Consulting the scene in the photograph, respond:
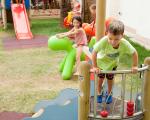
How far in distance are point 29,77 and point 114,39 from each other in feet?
8.74

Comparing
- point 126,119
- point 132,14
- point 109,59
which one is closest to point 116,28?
point 109,59

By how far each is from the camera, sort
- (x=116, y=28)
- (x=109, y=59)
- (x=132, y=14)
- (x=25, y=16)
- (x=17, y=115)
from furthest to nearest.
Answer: (x=25, y=16) → (x=132, y=14) → (x=17, y=115) → (x=109, y=59) → (x=116, y=28)

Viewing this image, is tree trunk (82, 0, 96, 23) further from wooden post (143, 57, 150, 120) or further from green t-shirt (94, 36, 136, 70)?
wooden post (143, 57, 150, 120)

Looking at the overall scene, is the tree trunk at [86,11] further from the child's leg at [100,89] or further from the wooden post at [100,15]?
the child's leg at [100,89]

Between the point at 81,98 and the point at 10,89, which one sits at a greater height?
the point at 81,98

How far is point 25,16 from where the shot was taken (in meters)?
9.55

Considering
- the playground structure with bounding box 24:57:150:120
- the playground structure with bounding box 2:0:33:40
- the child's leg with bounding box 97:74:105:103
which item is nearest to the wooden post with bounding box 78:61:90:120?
the playground structure with bounding box 24:57:150:120

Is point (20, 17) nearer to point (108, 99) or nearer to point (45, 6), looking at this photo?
point (45, 6)

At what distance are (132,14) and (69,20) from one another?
170 centimetres

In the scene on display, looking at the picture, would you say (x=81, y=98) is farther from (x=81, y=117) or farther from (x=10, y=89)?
(x=10, y=89)

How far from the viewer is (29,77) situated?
537cm

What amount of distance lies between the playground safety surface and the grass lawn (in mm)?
254

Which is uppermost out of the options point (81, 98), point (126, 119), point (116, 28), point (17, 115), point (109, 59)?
point (116, 28)

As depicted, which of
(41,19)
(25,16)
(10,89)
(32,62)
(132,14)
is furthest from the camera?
(41,19)
